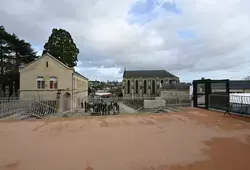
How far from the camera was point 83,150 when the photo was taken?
4996mm

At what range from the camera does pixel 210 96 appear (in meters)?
13.3

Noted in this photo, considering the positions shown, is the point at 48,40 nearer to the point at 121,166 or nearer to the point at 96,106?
the point at 96,106

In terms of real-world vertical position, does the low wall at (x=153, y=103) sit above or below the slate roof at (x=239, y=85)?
below

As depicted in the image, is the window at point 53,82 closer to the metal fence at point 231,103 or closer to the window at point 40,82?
the window at point 40,82

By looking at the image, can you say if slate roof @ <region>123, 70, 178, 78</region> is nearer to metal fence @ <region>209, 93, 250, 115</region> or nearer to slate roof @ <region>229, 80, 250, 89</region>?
slate roof @ <region>229, 80, 250, 89</region>

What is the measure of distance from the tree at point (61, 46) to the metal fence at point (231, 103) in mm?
27623

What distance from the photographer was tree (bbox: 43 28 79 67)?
35719 millimetres

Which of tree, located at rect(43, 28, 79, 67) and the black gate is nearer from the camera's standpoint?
→ the black gate

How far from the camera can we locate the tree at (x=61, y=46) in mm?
35719

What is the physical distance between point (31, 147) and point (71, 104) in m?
12.8

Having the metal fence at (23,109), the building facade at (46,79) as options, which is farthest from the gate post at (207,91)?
the building facade at (46,79)

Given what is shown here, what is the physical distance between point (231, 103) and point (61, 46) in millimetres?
30242

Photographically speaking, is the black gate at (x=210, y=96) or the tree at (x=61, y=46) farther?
the tree at (x=61, y=46)

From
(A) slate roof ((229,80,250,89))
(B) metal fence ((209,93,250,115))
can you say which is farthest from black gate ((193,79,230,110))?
(A) slate roof ((229,80,250,89))
